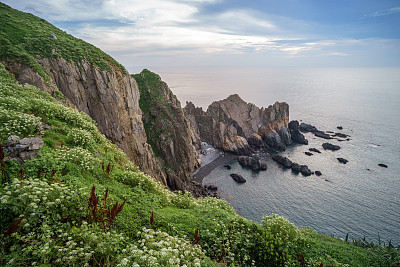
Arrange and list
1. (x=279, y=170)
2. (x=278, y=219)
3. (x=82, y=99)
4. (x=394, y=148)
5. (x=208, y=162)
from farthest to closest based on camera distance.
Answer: (x=394, y=148) < (x=208, y=162) < (x=279, y=170) < (x=82, y=99) < (x=278, y=219)

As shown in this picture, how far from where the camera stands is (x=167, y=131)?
56.8 meters

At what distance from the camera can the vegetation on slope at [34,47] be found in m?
25.0

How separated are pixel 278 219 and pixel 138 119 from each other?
37.0 meters

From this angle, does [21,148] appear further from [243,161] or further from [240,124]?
[240,124]

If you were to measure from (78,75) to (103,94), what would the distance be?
4.59m

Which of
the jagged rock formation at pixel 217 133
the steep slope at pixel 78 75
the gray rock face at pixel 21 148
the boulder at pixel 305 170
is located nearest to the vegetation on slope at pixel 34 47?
the steep slope at pixel 78 75

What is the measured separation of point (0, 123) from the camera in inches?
380

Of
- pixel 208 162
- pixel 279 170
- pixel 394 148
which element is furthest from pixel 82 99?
pixel 394 148

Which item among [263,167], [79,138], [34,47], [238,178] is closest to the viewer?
[79,138]

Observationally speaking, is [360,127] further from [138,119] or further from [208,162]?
[138,119]

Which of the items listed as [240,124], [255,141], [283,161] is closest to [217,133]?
[240,124]

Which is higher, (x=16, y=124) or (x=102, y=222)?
(x=16, y=124)

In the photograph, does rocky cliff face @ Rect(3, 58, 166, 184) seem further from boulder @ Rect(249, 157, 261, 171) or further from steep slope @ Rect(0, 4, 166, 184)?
boulder @ Rect(249, 157, 261, 171)

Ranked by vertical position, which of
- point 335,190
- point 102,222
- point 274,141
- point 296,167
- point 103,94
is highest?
point 103,94
